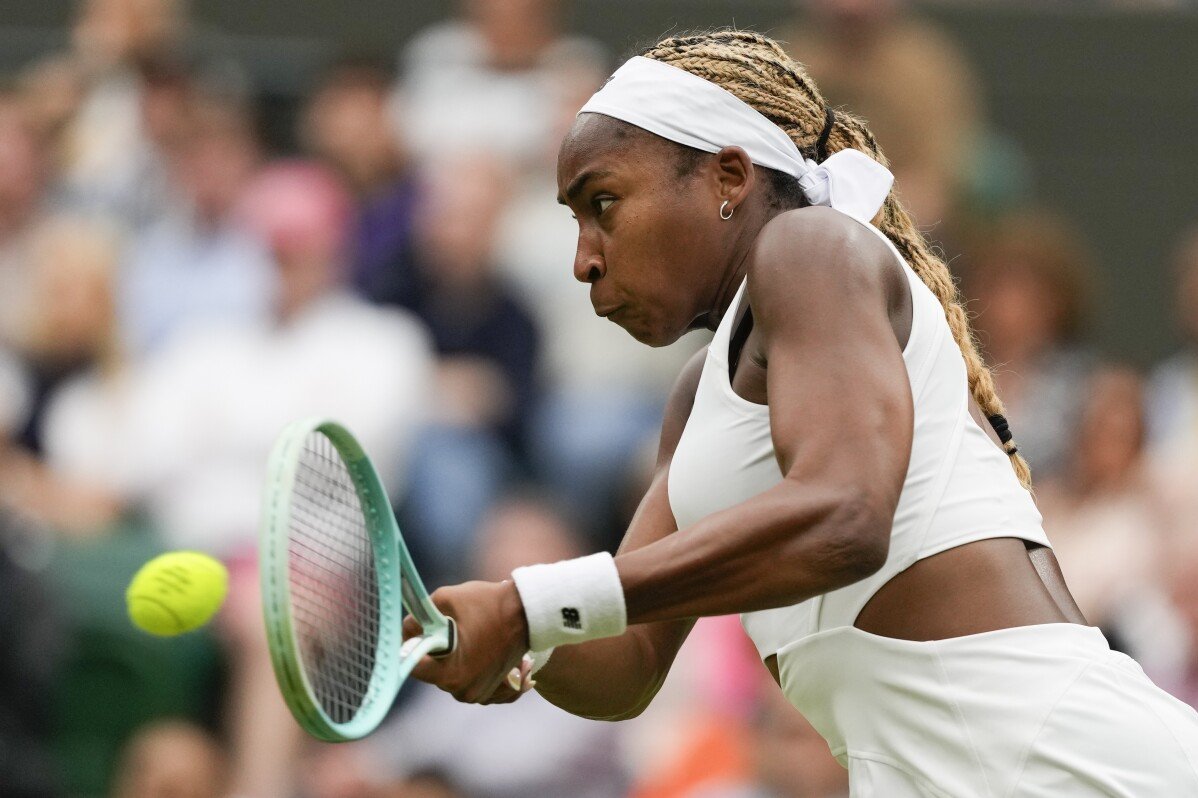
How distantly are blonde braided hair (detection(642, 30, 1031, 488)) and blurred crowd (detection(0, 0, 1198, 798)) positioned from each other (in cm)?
271

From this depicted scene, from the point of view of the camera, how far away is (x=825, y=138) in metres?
3.69

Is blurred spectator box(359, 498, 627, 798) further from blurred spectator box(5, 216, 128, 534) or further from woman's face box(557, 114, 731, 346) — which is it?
woman's face box(557, 114, 731, 346)

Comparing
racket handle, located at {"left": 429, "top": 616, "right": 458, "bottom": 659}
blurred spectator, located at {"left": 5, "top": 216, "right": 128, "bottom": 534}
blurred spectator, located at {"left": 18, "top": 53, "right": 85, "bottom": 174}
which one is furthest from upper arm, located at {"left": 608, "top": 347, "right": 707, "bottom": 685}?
blurred spectator, located at {"left": 18, "top": 53, "right": 85, "bottom": 174}

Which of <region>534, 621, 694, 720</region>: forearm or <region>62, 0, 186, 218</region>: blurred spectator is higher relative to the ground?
<region>534, 621, 694, 720</region>: forearm

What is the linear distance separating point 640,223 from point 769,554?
734mm

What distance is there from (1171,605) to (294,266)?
3609 mm

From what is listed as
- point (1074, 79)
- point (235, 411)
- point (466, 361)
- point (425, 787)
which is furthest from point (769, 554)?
point (1074, 79)

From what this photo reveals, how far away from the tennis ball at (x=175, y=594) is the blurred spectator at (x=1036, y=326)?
4.60m

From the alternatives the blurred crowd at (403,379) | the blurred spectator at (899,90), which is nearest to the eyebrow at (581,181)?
the blurred crowd at (403,379)

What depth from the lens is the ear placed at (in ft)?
11.4

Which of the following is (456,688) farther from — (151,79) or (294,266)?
(151,79)

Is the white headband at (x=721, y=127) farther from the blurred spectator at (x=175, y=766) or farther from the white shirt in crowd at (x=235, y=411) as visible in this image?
the white shirt in crowd at (x=235, y=411)

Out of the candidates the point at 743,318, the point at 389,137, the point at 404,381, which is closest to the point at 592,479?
the point at 404,381

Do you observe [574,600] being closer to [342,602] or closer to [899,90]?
[342,602]
